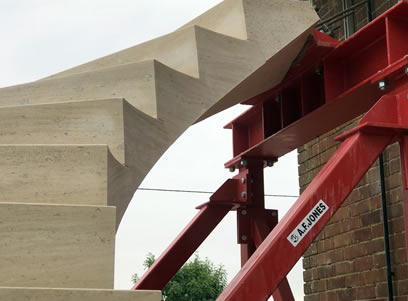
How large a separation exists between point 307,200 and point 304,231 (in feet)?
Answer: 0.59

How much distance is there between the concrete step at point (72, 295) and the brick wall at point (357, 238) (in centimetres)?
362

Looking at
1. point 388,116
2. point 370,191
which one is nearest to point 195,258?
point 370,191

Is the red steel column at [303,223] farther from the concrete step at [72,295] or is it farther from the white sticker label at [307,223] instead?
the concrete step at [72,295]

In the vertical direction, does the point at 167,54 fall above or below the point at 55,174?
above

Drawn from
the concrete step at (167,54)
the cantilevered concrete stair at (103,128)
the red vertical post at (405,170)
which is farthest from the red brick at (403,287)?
the concrete step at (167,54)

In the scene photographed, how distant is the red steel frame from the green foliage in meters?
24.5

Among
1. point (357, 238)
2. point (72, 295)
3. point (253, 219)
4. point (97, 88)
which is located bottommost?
point (72, 295)

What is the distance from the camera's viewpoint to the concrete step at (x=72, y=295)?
264 centimetres

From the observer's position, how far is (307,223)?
3.78 meters

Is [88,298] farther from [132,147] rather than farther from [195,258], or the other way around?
[195,258]

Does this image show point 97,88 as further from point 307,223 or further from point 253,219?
point 253,219

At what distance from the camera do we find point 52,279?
291 centimetres

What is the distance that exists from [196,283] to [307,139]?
2629 cm

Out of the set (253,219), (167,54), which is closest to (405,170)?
(167,54)
